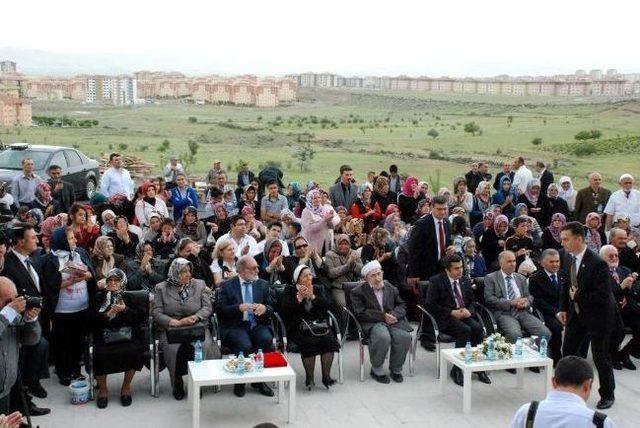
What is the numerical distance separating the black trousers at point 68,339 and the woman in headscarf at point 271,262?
2.14m

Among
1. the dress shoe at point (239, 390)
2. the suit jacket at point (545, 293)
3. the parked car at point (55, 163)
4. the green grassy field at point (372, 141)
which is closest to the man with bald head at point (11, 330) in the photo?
the dress shoe at point (239, 390)

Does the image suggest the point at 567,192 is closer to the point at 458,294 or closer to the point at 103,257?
the point at 458,294

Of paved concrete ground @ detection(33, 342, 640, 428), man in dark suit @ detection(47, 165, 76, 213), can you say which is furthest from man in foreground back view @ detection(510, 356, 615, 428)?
man in dark suit @ detection(47, 165, 76, 213)

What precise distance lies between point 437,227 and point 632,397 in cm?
276

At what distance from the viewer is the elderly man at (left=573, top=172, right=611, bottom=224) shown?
464 inches

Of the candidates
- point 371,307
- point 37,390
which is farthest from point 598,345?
point 37,390

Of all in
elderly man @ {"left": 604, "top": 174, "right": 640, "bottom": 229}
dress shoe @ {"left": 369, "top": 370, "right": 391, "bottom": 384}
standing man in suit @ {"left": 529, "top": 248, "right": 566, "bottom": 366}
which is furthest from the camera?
elderly man @ {"left": 604, "top": 174, "right": 640, "bottom": 229}

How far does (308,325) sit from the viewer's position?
7.28m

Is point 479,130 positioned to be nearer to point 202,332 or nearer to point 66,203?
point 66,203

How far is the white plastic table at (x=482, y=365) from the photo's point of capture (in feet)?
21.9

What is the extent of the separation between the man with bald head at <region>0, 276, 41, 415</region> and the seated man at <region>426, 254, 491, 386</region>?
4100 mm

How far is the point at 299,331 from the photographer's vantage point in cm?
729

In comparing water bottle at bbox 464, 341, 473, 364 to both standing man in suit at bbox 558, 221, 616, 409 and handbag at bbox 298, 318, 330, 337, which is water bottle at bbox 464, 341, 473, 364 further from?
handbag at bbox 298, 318, 330, 337

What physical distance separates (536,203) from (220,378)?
294 inches
